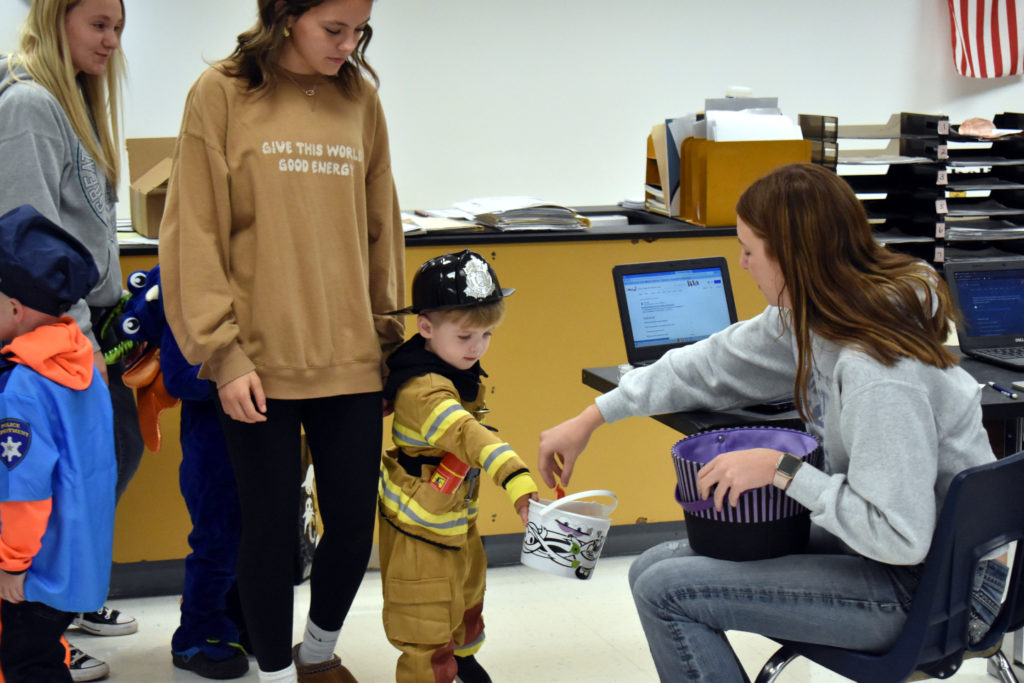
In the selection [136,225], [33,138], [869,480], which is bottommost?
[869,480]

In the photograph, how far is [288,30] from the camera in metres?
1.88

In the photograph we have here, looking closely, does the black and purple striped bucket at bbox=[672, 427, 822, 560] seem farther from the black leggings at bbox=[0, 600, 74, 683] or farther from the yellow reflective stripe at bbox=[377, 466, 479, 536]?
the black leggings at bbox=[0, 600, 74, 683]

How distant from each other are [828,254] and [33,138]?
5.00 feet

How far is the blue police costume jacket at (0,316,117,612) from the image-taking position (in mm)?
1813

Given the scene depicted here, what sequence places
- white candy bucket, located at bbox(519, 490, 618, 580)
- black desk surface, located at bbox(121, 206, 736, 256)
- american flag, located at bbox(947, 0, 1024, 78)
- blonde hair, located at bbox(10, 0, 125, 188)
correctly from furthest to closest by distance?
american flag, located at bbox(947, 0, 1024, 78), black desk surface, located at bbox(121, 206, 736, 256), blonde hair, located at bbox(10, 0, 125, 188), white candy bucket, located at bbox(519, 490, 618, 580)

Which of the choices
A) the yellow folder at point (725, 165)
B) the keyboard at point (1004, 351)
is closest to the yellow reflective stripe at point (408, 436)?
the keyboard at point (1004, 351)

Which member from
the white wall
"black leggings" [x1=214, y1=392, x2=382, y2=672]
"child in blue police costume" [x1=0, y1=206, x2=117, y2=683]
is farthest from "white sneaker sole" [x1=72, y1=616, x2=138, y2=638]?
the white wall

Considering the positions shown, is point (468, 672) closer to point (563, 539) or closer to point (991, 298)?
point (563, 539)

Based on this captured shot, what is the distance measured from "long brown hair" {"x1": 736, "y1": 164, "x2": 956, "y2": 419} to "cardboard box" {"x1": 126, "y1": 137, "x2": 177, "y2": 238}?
170cm

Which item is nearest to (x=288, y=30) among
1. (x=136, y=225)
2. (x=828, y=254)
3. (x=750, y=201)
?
(x=750, y=201)

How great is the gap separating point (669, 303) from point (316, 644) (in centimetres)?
106

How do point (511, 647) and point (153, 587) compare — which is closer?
point (511, 647)

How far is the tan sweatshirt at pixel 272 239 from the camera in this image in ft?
6.08

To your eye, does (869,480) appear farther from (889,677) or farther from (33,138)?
(33,138)
